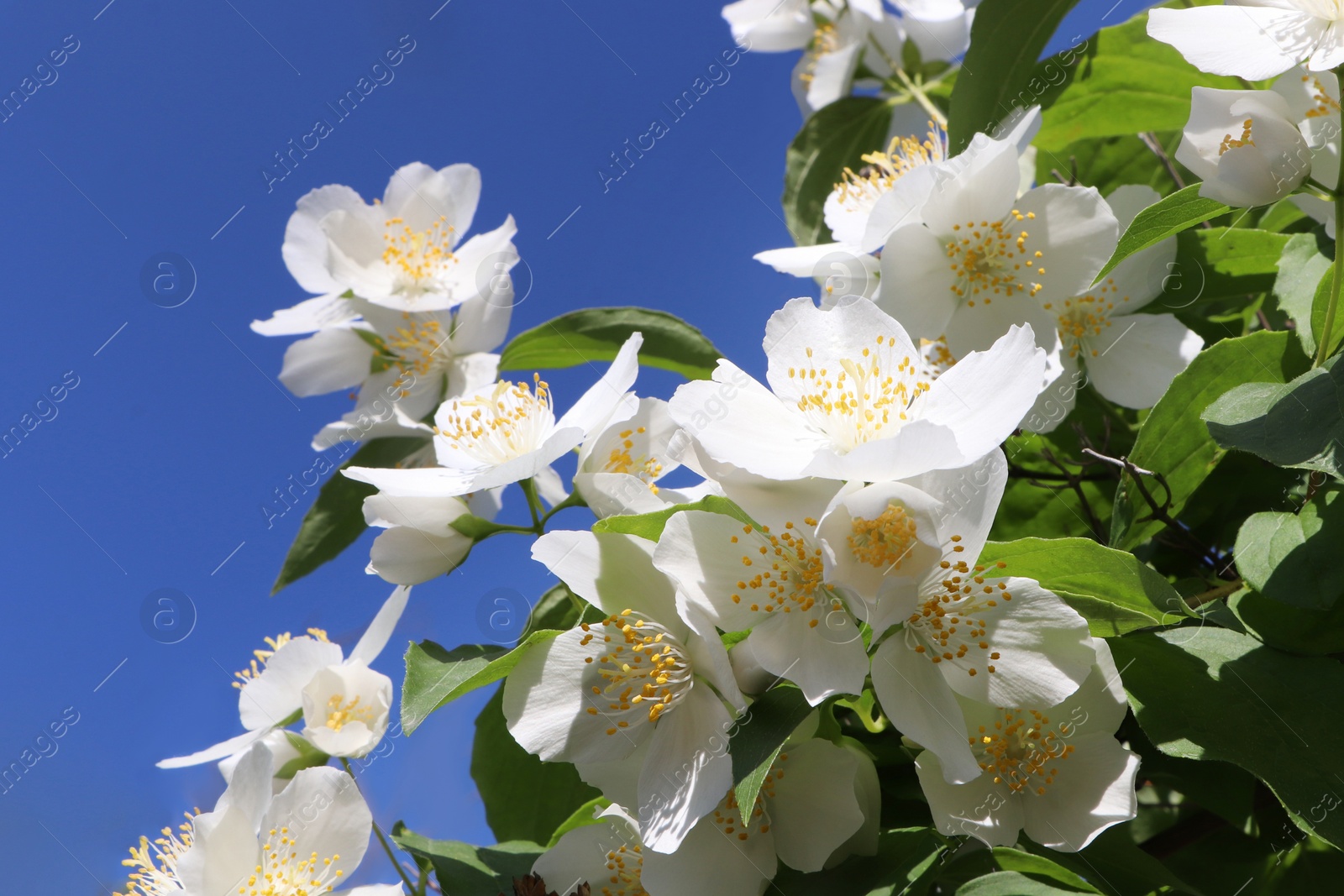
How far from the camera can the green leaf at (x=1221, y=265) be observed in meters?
1.21

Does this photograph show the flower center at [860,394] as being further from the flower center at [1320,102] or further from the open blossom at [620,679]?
the flower center at [1320,102]

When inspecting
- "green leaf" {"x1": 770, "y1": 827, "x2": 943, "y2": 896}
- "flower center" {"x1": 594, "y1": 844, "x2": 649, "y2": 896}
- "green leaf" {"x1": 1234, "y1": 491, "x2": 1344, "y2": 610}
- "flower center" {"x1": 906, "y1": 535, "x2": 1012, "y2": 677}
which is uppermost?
"flower center" {"x1": 906, "y1": 535, "x2": 1012, "y2": 677}

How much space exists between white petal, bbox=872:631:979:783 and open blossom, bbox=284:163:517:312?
96cm

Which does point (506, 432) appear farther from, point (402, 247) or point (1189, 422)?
point (1189, 422)

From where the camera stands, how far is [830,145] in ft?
6.17

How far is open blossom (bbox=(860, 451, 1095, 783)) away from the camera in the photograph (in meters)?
0.73

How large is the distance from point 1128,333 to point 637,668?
0.84 meters

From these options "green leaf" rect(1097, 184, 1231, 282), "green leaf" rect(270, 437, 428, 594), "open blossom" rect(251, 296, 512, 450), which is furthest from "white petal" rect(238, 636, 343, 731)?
"green leaf" rect(1097, 184, 1231, 282)

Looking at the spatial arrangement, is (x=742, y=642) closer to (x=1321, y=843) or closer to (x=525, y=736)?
(x=525, y=736)

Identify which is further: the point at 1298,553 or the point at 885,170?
the point at 885,170

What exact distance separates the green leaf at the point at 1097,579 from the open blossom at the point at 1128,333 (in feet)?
1.41

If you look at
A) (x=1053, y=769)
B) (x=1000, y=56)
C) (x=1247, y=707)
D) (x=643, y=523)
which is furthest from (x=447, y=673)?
(x=1000, y=56)

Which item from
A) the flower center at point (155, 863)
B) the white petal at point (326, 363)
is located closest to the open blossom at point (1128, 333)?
the white petal at point (326, 363)

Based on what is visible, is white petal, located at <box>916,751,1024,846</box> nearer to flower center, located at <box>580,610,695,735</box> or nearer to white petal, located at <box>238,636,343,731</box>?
flower center, located at <box>580,610,695,735</box>
